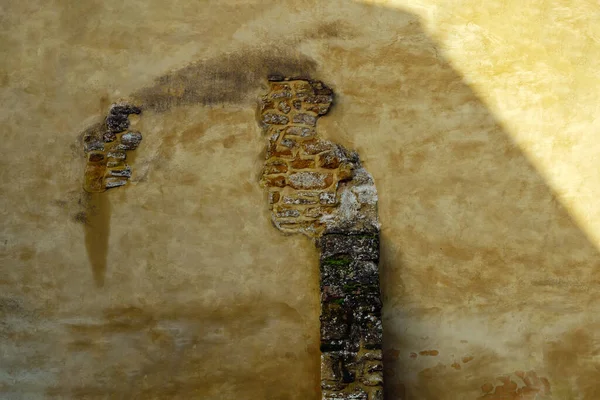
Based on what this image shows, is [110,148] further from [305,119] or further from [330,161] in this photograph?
[330,161]

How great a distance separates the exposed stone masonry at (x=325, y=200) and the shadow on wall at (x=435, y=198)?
13 centimetres

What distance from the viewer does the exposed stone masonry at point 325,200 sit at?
475 cm

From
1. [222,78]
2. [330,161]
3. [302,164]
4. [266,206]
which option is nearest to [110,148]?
[222,78]

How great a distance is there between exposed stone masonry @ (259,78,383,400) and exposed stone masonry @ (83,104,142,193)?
1.01m

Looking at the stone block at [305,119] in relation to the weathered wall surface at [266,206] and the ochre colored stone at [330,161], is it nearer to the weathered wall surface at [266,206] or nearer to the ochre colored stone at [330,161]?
the weathered wall surface at [266,206]

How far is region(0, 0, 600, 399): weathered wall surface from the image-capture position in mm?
5066

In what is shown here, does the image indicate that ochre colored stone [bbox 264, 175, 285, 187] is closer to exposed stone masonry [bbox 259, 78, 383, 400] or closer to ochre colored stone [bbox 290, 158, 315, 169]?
exposed stone masonry [bbox 259, 78, 383, 400]

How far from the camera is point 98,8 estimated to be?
5469 millimetres

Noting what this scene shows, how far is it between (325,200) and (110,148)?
1656mm

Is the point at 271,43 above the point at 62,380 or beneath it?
above

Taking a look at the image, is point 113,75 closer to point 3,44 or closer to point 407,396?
point 3,44

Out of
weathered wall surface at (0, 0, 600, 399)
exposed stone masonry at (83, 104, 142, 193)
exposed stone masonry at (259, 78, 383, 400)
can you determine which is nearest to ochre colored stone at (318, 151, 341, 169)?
exposed stone masonry at (259, 78, 383, 400)

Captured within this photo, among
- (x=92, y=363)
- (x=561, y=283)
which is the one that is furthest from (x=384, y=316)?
(x=92, y=363)

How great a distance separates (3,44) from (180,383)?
291 cm
